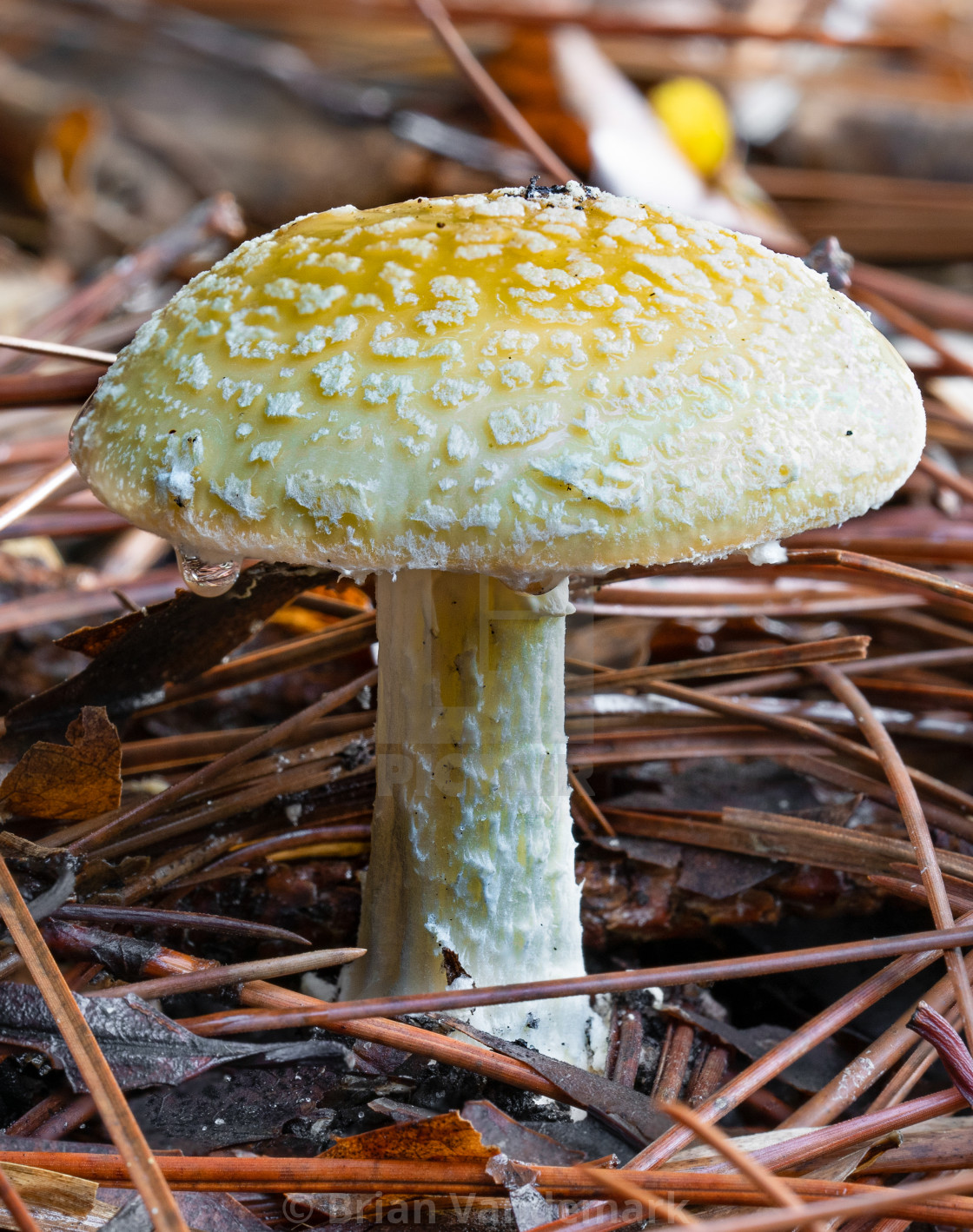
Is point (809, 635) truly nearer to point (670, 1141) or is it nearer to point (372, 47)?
point (670, 1141)

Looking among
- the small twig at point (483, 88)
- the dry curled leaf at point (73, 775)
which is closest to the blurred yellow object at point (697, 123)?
the small twig at point (483, 88)

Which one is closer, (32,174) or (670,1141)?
(670,1141)

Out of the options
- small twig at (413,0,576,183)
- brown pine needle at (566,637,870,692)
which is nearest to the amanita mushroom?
brown pine needle at (566,637,870,692)

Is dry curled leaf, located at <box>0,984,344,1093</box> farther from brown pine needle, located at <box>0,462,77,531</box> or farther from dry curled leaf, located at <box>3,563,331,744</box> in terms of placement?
brown pine needle, located at <box>0,462,77,531</box>

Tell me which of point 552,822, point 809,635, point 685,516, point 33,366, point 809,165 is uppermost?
point 809,165

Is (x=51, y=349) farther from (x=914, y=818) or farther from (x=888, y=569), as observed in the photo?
(x=914, y=818)

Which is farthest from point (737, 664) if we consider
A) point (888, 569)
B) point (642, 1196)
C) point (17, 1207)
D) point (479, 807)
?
point (17, 1207)

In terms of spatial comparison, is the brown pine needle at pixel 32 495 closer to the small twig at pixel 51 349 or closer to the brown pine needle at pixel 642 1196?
the small twig at pixel 51 349

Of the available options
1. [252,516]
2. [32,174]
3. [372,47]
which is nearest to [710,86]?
[372,47]
